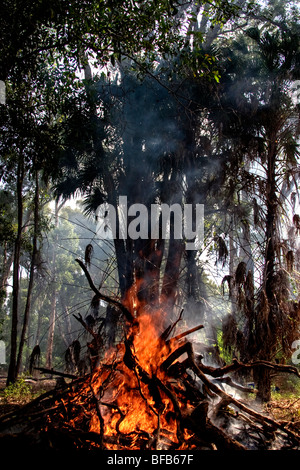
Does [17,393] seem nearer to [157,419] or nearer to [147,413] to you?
[147,413]

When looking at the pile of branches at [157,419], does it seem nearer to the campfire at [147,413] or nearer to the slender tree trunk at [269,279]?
the campfire at [147,413]

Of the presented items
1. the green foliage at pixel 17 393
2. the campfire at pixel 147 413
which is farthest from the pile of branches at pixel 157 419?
the green foliage at pixel 17 393

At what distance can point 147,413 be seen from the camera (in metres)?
3.04

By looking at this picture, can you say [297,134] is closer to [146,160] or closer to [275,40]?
[275,40]

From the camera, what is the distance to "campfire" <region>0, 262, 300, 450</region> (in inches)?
103

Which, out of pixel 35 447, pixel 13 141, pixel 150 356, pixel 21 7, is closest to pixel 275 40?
pixel 21 7

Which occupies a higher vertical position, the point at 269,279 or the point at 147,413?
the point at 269,279

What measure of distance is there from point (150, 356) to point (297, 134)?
288 inches

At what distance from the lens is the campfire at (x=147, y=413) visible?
8.59 ft

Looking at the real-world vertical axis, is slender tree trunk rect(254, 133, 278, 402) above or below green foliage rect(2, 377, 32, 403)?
above

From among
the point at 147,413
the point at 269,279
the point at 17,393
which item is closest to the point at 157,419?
the point at 147,413

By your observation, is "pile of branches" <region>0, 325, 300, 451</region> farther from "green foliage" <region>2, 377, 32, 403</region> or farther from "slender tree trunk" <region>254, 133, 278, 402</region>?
"green foliage" <region>2, 377, 32, 403</region>

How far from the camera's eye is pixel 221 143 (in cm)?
953

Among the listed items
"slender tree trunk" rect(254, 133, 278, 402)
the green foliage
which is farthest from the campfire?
the green foliage
